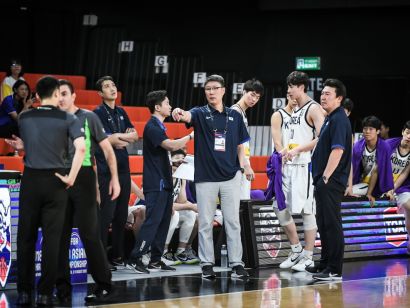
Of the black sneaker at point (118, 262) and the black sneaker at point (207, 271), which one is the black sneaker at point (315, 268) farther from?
the black sneaker at point (118, 262)

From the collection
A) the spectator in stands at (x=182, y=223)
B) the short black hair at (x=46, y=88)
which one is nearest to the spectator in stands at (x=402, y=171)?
the spectator in stands at (x=182, y=223)

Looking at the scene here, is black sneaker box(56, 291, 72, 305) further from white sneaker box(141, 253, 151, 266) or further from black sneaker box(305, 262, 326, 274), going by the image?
black sneaker box(305, 262, 326, 274)

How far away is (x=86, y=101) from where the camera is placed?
13133mm

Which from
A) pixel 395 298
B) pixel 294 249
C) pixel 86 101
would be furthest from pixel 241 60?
pixel 395 298

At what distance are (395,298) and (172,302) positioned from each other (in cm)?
184

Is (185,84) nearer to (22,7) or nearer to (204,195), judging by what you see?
(22,7)

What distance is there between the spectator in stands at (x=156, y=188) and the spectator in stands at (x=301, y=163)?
1.10 m

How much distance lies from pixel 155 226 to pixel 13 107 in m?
3.13

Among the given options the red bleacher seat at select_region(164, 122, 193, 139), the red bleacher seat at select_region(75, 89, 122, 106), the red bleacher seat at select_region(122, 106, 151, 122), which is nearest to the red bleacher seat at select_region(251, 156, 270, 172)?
the red bleacher seat at select_region(164, 122, 193, 139)

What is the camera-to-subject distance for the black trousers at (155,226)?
342 inches

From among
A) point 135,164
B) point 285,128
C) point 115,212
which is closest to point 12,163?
point 135,164

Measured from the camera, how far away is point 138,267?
8703 mm

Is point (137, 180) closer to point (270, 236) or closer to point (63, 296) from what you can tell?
point (270, 236)

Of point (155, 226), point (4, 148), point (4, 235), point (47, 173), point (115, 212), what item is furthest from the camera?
point (4, 148)
